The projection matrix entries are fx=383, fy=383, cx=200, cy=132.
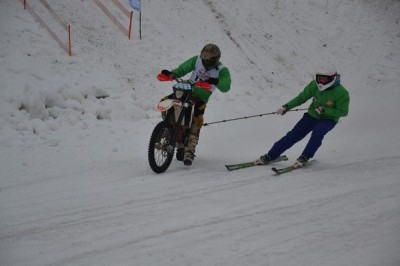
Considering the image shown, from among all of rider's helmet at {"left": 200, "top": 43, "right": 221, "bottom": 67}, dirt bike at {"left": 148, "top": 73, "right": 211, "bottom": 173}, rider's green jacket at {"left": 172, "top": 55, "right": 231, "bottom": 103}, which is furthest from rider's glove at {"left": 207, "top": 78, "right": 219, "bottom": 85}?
rider's helmet at {"left": 200, "top": 43, "right": 221, "bottom": 67}

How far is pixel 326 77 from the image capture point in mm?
6590

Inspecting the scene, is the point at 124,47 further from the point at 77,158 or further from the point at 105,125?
the point at 77,158

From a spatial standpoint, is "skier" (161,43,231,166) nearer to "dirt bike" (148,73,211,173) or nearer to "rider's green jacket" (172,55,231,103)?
"rider's green jacket" (172,55,231,103)

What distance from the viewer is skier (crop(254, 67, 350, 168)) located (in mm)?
6637

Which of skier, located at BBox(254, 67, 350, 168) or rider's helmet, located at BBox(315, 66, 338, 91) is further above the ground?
rider's helmet, located at BBox(315, 66, 338, 91)

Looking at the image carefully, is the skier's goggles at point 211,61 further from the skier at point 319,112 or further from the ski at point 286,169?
the ski at point 286,169

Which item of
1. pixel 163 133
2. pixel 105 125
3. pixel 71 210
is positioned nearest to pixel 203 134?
pixel 105 125

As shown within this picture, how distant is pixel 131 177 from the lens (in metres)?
6.27

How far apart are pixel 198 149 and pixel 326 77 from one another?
310 cm

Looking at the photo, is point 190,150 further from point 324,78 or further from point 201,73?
point 324,78

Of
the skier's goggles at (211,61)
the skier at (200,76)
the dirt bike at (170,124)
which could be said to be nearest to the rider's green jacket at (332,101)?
the skier at (200,76)

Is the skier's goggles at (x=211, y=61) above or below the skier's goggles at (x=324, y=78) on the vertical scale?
above

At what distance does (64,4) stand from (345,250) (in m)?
11.0

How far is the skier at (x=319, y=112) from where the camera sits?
6637mm
